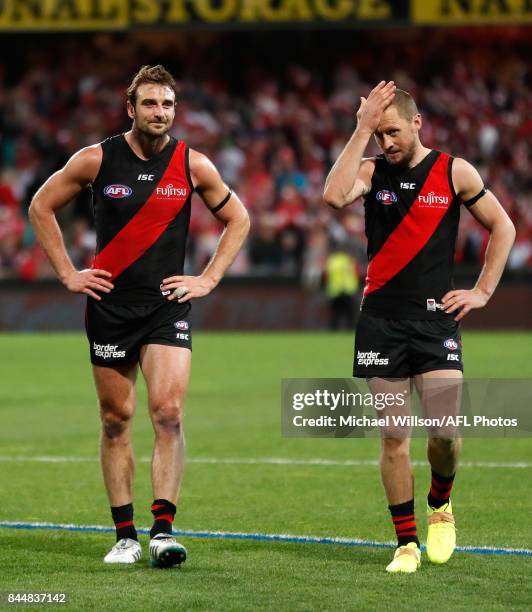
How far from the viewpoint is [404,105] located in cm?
680

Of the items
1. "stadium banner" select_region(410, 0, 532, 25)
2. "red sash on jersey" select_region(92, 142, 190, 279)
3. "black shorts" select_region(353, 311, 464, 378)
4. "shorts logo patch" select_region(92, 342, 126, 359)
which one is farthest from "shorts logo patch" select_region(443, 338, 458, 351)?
"stadium banner" select_region(410, 0, 532, 25)

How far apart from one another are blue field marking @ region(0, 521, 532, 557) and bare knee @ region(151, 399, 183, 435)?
3.16 ft

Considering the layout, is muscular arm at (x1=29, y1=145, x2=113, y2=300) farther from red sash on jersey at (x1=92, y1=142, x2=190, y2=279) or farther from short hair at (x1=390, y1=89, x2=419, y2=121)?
short hair at (x1=390, y1=89, x2=419, y2=121)

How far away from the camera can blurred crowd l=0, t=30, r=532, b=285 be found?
27203 millimetres

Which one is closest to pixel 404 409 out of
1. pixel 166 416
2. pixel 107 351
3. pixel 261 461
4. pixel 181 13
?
pixel 166 416

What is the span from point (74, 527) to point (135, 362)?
1361 millimetres

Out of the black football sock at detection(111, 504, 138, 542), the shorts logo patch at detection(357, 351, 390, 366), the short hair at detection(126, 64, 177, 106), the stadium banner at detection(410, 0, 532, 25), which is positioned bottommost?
the black football sock at detection(111, 504, 138, 542)

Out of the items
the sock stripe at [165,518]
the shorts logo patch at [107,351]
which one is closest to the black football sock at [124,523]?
the sock stripe at [165,518]

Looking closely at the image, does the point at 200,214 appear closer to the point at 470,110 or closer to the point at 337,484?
the point at 470,110

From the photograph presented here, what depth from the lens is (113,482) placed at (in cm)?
721

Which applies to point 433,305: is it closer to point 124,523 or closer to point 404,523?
point 404,523

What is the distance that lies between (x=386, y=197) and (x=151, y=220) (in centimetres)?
119


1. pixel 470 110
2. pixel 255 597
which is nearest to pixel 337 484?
pixel 255 597

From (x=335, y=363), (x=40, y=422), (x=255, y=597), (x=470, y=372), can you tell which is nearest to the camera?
→ (x=255, y=597)
